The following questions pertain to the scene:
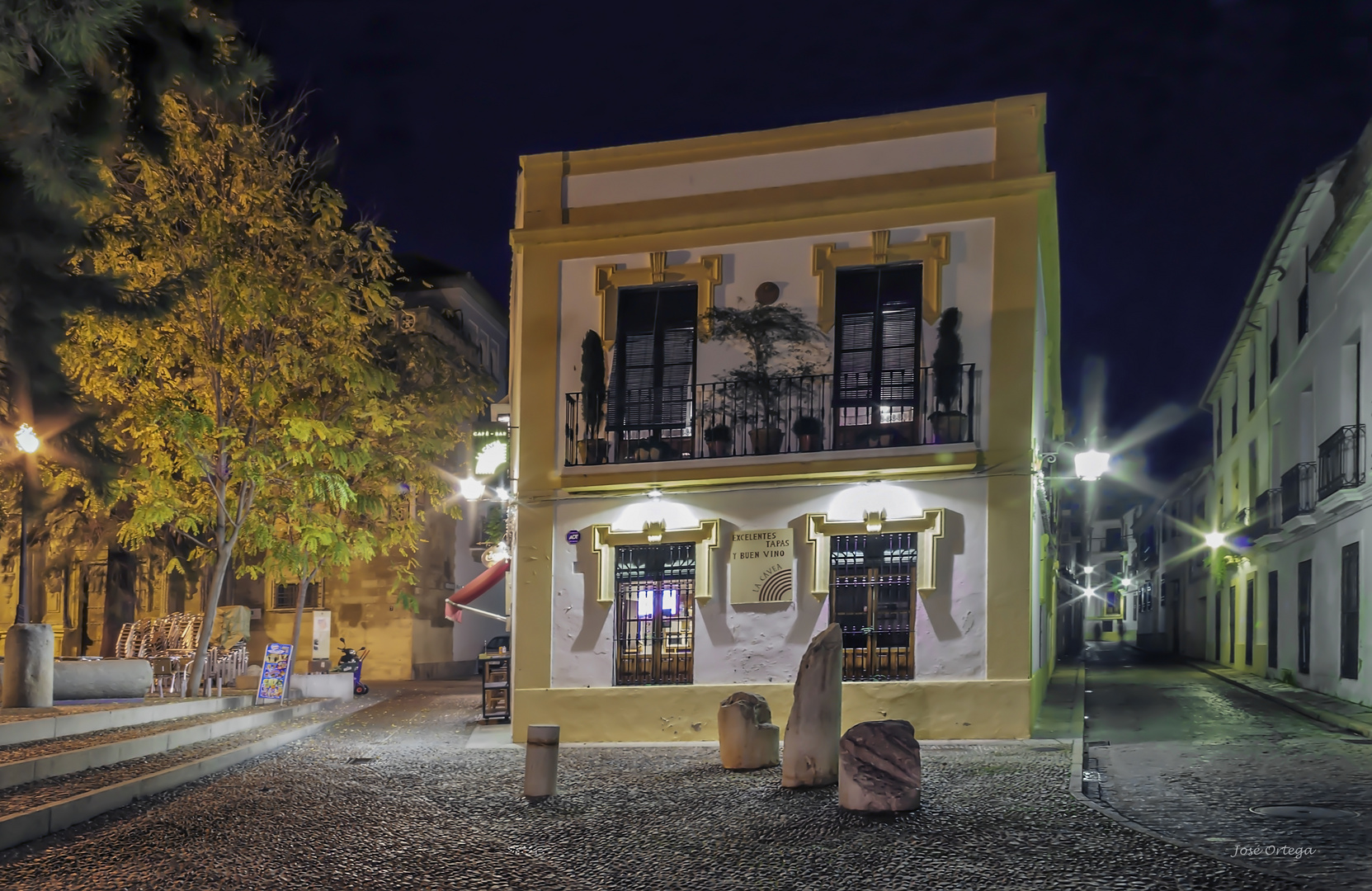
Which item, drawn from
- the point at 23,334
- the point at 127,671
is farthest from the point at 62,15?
the point at 127,671

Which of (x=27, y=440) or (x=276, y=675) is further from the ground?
(x=27, y=440)

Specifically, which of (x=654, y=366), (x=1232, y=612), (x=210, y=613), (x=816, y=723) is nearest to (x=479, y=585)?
(x=210, y=613)

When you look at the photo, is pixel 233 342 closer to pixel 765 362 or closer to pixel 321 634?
pixel 765 362

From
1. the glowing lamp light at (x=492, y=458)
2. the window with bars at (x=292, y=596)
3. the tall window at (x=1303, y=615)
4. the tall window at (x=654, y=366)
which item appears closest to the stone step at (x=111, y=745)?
the glowing lamp light at (x=492, y=458)

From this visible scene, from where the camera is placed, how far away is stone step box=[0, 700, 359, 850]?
8.19 meters

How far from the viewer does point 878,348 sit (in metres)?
14.8

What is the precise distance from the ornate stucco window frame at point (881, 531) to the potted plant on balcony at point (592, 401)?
306 centimetres

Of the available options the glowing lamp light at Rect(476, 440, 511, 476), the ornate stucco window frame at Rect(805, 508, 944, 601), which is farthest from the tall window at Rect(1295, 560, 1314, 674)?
the glowing lamp light at Rect(476, 440, 511, 476)

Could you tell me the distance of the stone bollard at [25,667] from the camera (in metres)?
13.9

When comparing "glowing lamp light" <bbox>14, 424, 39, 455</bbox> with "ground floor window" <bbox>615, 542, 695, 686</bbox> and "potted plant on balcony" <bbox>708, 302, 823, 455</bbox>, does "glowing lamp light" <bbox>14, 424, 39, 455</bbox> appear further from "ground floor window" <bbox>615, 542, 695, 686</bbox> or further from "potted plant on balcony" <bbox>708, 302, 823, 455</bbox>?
"potted plant on balcony" <bbox>708, 302, 823, 455</bbox>

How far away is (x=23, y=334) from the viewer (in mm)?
11727

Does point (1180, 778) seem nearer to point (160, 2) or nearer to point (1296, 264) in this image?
point (160, 2)

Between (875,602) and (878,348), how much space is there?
326cm

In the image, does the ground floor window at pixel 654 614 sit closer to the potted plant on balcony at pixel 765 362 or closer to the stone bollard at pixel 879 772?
the potted plant on balcony at pixel 765 362
